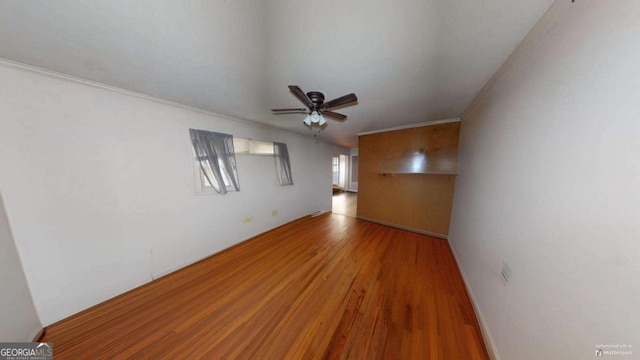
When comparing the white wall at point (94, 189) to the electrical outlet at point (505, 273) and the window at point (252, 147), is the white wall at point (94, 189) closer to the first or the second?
the window at point (252, 147)

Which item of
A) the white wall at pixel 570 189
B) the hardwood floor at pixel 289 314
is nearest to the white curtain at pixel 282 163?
the hardwood floor at pixel 289 314

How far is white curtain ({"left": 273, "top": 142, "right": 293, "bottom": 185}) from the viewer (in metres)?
3.35

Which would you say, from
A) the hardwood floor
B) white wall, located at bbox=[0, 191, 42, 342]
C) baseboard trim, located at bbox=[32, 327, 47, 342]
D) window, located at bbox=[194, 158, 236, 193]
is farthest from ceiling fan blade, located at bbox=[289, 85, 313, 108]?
baseboard trim, located at bbox=[32, 327, 47, 342]

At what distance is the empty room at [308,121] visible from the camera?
69cm

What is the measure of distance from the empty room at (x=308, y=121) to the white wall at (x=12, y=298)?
18 millimetres

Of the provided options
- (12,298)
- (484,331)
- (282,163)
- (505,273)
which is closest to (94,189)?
(12,298)

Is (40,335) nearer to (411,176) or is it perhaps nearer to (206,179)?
(206,179)

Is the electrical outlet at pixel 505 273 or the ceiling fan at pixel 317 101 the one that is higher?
the ceiling fan at pixel 317 101

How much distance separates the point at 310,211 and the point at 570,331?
3842 mm

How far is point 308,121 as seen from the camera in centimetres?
207

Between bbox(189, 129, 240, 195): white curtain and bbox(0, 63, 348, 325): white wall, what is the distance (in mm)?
118

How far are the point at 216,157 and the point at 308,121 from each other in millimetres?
1590

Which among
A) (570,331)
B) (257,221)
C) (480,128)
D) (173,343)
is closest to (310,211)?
(257,221)

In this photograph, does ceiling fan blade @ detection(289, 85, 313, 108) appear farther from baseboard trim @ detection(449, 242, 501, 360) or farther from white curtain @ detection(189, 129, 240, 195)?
baseboard trim @ detection(449, 242, 501, 360)
